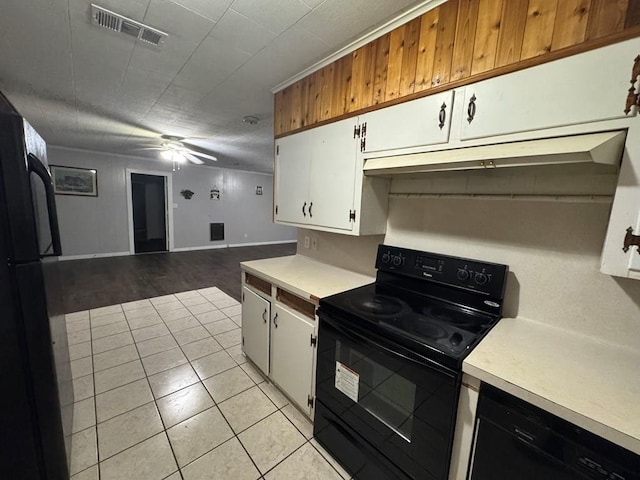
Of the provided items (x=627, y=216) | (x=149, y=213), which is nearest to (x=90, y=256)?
(x=149, y=213)

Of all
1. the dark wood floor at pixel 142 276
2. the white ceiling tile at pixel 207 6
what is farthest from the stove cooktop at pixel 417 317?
the dark wood floor at pixel 142 276

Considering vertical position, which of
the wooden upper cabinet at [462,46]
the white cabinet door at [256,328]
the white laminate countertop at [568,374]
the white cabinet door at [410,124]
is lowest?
the white cabinet door at [256,328]

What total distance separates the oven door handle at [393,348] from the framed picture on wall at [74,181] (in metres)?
6.72

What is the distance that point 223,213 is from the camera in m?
7.75

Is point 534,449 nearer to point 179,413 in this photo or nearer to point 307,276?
point 307,276

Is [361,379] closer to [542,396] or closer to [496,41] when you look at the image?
[542,396]

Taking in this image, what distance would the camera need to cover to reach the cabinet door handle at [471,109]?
1.15 m

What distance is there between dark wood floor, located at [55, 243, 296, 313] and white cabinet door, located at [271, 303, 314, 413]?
222cm

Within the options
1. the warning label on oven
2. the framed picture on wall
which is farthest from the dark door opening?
the warning label on oven

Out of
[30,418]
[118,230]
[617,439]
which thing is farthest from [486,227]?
[118,230]

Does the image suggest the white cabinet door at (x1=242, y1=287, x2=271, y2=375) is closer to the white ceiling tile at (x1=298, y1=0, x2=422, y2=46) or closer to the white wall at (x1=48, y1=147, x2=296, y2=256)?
the white ceiling tile at (x1=298, y1=0, x2=422, y2=46)

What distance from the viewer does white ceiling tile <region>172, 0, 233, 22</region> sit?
135cm

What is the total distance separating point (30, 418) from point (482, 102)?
228 centimetres

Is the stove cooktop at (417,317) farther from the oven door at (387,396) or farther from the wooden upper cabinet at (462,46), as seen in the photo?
the wooden upper cabinet at (462,46)
